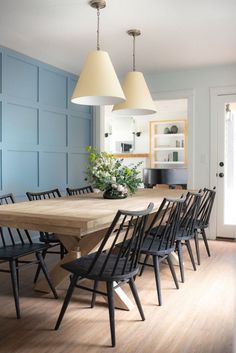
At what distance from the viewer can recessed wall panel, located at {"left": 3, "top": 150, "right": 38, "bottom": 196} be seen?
4.50 metres

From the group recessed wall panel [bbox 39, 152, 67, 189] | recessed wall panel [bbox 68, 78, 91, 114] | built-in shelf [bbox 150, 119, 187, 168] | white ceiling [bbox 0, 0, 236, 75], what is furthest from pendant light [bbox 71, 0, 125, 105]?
built-in shelf [bbox 150, 119, 187, 168]

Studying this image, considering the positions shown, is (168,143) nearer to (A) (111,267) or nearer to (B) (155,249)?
(B) (155,249)

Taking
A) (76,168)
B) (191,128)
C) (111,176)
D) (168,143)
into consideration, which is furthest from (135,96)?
(168,143)

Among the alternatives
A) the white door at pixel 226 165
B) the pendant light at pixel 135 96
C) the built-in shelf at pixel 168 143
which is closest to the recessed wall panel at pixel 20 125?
the pendant light at pixel 135 96

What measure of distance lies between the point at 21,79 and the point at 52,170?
1292 mm

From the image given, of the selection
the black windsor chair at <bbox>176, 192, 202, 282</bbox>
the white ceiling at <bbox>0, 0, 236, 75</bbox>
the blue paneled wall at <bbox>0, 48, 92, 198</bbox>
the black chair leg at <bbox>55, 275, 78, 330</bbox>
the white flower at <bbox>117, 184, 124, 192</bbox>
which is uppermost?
the white ceiling at <bbox>0, 0, 236, 75</bbox>

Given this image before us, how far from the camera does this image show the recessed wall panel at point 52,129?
16.6 ft

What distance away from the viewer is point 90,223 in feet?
7.34

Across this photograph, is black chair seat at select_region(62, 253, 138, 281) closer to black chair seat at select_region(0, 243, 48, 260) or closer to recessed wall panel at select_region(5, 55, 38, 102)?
black chair seat at select_region(0, 243, 48, 260)

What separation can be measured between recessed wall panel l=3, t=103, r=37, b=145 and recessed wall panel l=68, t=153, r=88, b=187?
2.99 feet

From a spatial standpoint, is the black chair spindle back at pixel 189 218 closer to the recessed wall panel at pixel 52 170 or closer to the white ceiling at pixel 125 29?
the white ceiling at pixel 125 29

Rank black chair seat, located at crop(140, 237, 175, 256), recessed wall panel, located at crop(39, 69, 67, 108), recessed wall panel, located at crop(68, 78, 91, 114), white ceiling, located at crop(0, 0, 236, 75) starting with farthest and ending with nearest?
1. recessed wall panel, located at crop(68, 78, 91, 114)
2. recessed wall panel, located at crop(39, 69, 67, 108)
3. white ceiling, located at crop(0, 0, 236, 75)
4. black chair seat, located at crop(140, 237, 175, 256)

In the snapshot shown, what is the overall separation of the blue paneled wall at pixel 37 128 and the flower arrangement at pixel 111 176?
1.42m

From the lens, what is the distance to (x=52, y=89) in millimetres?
5211
